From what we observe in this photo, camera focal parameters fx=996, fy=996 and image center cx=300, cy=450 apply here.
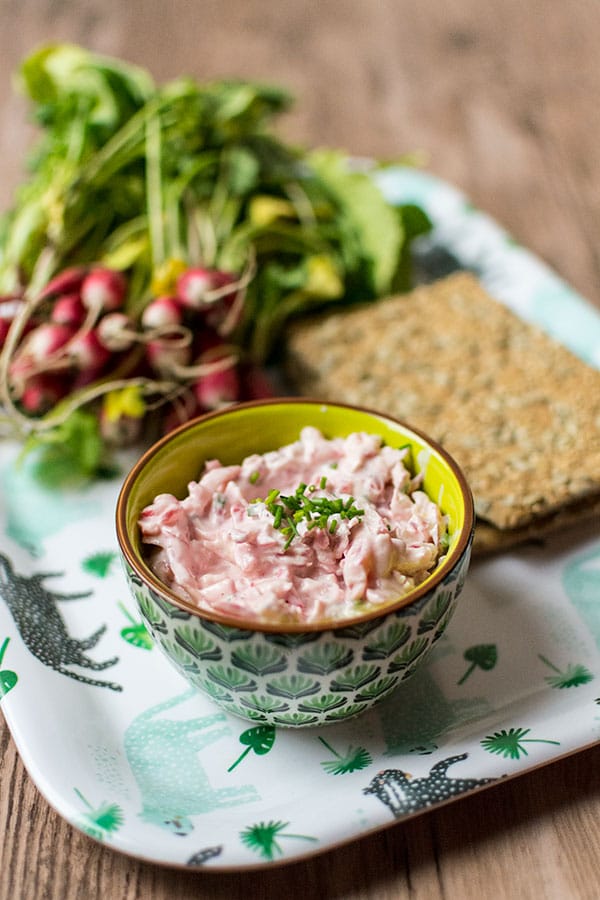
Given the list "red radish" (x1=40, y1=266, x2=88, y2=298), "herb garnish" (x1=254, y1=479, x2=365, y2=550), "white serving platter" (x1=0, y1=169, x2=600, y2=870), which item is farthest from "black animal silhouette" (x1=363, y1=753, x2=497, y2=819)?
"red radish" (x1=40, y1=266, x2=88, y2=298)

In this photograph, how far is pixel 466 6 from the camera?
5359mm

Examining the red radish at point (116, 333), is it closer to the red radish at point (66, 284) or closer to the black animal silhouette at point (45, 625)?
the red radish at point (66, 284)

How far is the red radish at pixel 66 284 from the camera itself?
2598mm

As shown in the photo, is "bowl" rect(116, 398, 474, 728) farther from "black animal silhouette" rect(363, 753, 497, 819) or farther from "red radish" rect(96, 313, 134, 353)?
"red radish" rect(96, 313, 134, 353)

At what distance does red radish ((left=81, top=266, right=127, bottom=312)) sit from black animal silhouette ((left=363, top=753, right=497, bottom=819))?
142 cm

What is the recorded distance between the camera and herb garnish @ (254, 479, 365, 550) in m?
1.71

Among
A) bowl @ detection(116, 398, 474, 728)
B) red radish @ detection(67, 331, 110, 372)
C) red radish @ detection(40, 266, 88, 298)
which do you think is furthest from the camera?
red radish @ detection(40, 266, 88, 298)

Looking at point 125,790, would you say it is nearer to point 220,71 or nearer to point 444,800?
point 444,800

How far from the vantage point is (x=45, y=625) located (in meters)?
2.01

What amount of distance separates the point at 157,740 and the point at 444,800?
0.52 m

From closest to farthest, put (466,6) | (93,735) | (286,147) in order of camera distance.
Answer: (93,735)
(286,147)
(466,6)

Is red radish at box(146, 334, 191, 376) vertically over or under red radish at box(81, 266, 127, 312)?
under

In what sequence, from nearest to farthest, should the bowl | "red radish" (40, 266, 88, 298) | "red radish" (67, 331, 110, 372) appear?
1. the bowl
2. "red radish" (67, 331, 110, 372)
3. "red radish" (40, 266, 88, 298)

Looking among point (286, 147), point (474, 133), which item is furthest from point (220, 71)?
point (286, 147)
